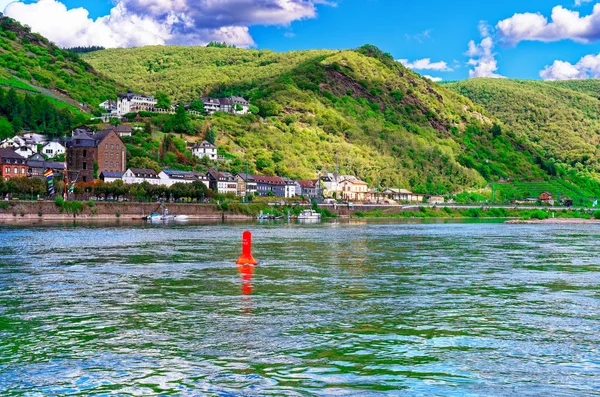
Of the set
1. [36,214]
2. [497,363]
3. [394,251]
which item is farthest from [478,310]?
[36,214]

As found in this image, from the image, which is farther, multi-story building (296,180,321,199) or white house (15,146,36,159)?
multi-story building (296,180,321,199)

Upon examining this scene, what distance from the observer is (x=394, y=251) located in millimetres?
49250

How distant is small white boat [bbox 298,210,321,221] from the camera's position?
136 meters

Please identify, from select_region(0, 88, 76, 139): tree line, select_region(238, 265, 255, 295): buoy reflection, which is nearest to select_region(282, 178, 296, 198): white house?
select_region(0, 88, 76, 139): tree line

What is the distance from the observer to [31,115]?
7387 inches

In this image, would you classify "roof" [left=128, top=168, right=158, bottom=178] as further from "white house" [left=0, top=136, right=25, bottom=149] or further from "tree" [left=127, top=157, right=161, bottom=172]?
"white house" [left=0, top=136, right=25, bottom=149]

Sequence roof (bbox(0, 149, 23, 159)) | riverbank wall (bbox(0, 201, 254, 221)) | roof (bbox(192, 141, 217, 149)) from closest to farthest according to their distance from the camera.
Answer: riverbank wall (bbox(0, 201, 254, 221)) → roof (bbox(0, 149, 23, 159)) → roof (bbox(192, 141, 217, 149))

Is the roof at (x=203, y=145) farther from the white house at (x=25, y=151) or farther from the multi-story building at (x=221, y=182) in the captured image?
the white house at (x=25, y=151)

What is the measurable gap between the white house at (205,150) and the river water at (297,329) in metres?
140

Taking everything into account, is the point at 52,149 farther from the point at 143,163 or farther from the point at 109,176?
the point at 109,176

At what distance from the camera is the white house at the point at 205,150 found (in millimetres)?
177375

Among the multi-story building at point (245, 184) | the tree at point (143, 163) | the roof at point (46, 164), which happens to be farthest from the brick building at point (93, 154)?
the multi-story building at point (245, 184)

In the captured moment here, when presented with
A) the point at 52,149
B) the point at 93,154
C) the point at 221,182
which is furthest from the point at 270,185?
the point at 52,149

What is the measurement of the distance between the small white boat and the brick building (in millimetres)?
38471
